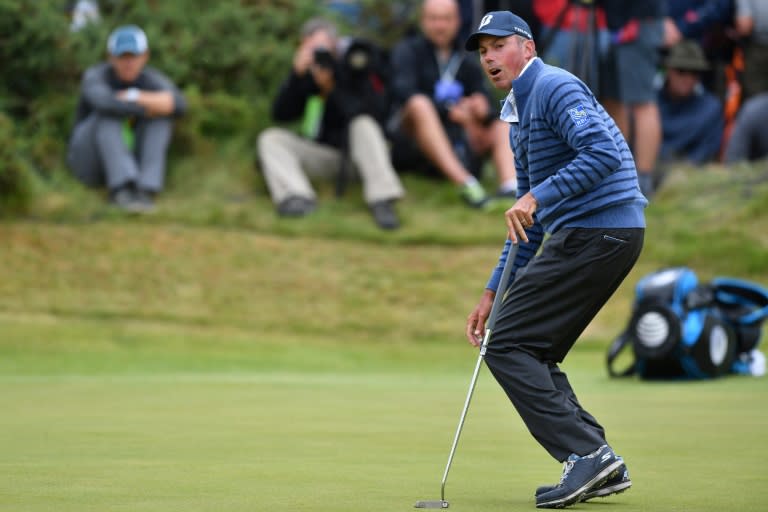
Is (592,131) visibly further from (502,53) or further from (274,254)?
(274,254)

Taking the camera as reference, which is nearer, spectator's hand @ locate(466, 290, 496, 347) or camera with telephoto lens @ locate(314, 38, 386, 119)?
spectator's hand @ locate(466, 290, 496, 347)

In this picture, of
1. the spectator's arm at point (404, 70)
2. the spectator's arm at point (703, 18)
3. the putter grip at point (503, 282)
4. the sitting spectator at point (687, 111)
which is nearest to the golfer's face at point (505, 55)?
the putter grip at point (503, 282)

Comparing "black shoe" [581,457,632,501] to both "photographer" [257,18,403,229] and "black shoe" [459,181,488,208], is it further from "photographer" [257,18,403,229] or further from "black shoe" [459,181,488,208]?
"black shoe" [459,181,488,208]

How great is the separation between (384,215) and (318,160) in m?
0.98

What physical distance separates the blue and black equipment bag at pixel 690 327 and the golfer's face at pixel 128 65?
19.7 ft

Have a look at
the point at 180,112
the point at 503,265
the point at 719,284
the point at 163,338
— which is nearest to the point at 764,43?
the point at 719,284

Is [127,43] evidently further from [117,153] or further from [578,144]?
[578,144]

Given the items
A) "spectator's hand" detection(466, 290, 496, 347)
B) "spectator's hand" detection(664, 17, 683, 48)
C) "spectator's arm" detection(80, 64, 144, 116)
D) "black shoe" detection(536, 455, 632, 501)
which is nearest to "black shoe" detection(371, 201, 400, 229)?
"spectator's arm" detection(80, 64, 144, 116)

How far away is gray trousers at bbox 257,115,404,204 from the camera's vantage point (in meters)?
14.9

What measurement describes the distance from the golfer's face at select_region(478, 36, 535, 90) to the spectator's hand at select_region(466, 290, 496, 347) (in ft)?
2.72

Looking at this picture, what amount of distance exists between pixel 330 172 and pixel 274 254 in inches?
56.4

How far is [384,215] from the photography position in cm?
1523

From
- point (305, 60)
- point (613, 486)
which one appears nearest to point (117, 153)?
point (305, 60)

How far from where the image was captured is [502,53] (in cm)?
534
